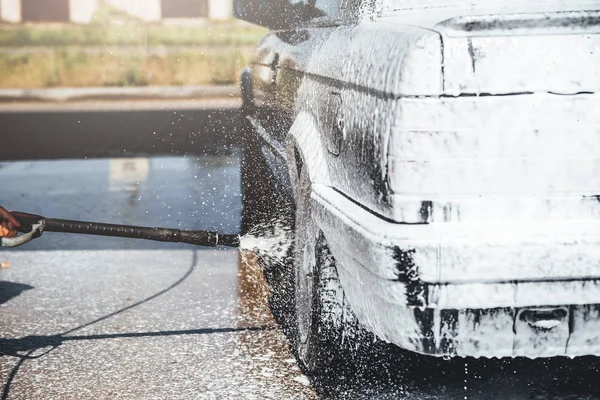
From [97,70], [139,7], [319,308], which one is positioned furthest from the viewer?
[139,7]

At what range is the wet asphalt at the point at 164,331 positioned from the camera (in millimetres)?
3715

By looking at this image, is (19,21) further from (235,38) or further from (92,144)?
(92,144)

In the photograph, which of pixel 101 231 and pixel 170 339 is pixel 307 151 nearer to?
pixel 101 231

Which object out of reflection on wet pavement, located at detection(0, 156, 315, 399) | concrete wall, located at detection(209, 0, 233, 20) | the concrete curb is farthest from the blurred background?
reflection on wet pavement, located at detection(0, 156, 315, 399)

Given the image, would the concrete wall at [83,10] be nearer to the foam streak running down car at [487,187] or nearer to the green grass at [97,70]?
the green grass at [97,70]

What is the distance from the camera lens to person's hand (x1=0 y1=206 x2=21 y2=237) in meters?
3.74

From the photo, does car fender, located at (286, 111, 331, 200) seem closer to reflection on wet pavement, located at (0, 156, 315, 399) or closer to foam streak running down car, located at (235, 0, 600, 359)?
foam streak running down car, located at (235, 0, 600, 359)

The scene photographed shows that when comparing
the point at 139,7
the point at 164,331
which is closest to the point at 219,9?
the point at 139,7

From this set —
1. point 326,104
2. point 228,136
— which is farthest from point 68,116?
point 326,104

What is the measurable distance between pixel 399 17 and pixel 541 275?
110cm

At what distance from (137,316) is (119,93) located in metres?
14.5

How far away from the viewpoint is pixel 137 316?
186 inches

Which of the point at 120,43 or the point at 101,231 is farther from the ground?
the point at 120,43

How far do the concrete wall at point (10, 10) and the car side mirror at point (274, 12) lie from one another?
54.2ft
